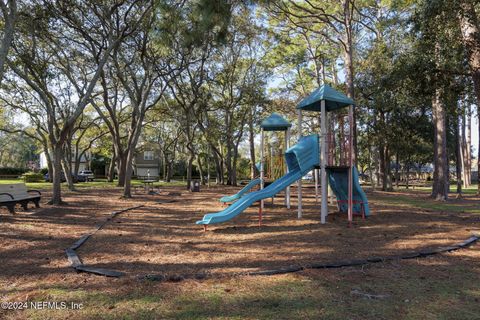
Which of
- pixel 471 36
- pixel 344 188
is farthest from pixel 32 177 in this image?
pixel 471 36

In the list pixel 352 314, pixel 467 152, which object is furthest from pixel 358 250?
pixel 467 152

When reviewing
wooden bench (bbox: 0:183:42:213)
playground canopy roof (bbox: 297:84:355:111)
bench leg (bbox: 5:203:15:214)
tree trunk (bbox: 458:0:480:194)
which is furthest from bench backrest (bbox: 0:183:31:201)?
tree trunk (bbox: 458:0:480:194)

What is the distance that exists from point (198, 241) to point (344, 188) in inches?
209

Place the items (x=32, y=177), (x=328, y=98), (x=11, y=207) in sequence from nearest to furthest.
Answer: (x=328, y=98)
(x=11, y=207)
(x=32, y=177)

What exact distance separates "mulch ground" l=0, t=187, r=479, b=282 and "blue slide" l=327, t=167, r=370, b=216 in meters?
0.51

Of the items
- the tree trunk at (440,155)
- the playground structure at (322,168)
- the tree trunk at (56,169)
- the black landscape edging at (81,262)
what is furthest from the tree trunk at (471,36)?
the tree trunk at (56,169)

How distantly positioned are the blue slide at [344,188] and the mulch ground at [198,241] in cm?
51

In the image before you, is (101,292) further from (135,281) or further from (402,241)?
(402,241)

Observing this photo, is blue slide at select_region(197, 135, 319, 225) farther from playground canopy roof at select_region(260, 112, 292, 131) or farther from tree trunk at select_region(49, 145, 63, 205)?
tree trunk at select_region(49, 145, 63, 205)

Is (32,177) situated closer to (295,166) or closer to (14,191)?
(14,191)

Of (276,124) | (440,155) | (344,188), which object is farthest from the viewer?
(440,155)

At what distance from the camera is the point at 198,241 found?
729cm

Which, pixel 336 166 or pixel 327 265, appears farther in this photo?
pixel 336 166

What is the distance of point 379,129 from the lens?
25.2 m
